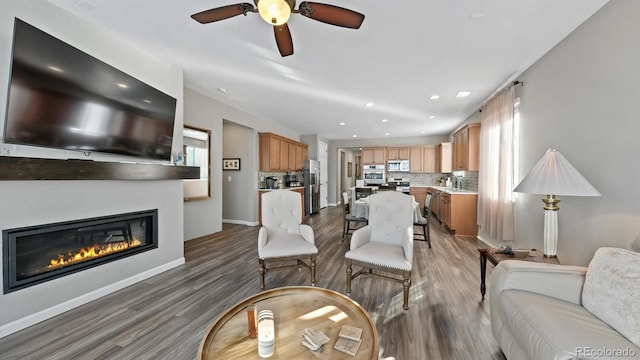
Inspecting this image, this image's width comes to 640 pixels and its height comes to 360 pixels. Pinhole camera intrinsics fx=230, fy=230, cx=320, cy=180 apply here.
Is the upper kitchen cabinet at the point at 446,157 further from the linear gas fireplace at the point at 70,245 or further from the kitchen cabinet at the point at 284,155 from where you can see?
the linear gas fireplace at the point at 70,245

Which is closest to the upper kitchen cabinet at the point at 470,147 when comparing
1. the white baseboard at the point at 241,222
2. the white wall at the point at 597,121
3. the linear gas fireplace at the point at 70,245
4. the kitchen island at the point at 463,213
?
the kitchen island at the point at 463,213

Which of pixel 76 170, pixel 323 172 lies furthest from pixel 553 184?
pixel 323 172

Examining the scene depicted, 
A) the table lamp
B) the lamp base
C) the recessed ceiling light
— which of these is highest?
the recessed ceiling light

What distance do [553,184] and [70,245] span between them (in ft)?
13.6

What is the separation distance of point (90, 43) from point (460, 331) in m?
4.20

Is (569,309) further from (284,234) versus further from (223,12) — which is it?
(223,12)

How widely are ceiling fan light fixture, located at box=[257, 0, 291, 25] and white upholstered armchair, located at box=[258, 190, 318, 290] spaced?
186 cm

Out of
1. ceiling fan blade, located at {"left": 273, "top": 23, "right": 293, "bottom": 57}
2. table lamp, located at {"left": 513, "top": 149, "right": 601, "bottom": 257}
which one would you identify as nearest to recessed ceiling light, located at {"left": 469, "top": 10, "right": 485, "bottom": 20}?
table lamp, located at {"left": 513, "top": 149, "right": 601, "bottom": 257}

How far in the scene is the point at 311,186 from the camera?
713 centimetres

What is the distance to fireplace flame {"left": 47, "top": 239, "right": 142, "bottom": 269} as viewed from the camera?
2.09 meters

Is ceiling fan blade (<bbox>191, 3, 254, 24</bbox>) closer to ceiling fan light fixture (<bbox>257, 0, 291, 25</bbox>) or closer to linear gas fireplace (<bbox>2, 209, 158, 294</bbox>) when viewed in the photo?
ceiling fan light fixture (<bbox>257, 0, 291, 25</bbox>)

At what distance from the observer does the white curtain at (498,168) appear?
10.7ft

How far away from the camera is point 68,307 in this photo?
2068 mm

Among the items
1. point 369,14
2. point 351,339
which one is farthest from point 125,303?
point 369,14
